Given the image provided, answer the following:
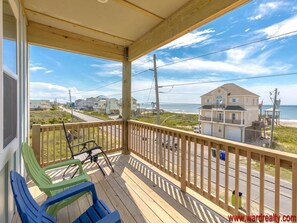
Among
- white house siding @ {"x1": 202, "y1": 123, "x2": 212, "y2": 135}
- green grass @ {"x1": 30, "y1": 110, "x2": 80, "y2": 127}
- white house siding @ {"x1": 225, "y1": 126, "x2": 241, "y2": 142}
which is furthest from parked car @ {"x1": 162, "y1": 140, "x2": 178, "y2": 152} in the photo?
green grass @ {"x1": 30, "y1": 110, "x2": 80, "y2": 127}

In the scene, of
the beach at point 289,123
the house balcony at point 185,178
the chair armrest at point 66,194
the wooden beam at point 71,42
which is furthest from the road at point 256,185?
the wooden beam at point 71,42

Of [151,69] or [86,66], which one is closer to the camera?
[86,66]

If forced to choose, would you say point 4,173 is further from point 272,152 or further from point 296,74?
point 296,74

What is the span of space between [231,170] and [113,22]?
9.77 feet

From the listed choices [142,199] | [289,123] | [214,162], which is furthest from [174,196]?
[289,123]

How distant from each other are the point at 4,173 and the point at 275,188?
2406 mm

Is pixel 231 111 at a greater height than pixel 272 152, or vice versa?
pixel 231 111

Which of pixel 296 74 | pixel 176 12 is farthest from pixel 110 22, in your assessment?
pixel 296 74

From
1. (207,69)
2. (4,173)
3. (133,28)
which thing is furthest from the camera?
(207,69)

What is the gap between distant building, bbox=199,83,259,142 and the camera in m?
2.30

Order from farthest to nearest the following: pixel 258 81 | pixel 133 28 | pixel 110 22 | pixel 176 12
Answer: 1. pixel 258 81
2. pixel 133 28
3. pixel 110 22
4. pixel 176 12

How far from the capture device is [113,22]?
301cm

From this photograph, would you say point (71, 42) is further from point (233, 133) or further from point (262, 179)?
point (262, 179)

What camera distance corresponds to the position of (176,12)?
2.63m
